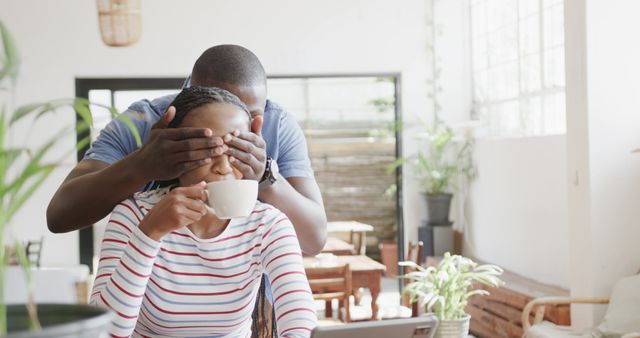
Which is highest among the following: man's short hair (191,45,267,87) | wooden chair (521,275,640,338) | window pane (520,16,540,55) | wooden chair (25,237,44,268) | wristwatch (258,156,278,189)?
window pane (520,16,540,55)

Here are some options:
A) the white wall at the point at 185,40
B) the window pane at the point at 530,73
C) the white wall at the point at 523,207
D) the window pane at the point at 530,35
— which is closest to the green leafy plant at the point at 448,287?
the white wall at the point at 523,207

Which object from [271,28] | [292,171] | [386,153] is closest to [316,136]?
[386,153]

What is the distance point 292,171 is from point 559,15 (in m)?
4.32

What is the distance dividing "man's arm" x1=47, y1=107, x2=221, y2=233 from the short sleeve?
0.39m

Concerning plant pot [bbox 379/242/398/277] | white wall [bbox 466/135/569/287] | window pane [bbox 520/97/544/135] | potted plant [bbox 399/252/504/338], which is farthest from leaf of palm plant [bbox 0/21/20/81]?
plant pot [bbox 379/242/398/277]

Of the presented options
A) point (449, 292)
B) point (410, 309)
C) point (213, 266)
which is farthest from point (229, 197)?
point (410, 309)

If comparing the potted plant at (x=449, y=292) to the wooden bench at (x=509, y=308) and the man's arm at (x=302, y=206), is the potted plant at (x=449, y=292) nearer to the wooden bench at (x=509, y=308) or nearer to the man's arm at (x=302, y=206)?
the wooden bench at (x=509, y=308)

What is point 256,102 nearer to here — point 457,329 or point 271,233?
point 271,233

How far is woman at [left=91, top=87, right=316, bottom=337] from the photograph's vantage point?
121 centimetres

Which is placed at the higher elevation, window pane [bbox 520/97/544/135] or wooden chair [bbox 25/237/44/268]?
window pane [bbox 520/97/544/135]

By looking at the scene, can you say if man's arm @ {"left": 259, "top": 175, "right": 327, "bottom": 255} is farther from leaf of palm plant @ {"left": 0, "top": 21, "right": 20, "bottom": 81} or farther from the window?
the window

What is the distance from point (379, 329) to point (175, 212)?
33cm

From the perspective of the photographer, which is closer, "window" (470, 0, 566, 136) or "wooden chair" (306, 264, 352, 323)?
"wooden chair" (306, 264, 352, 323)

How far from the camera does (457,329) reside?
485 centimetres
